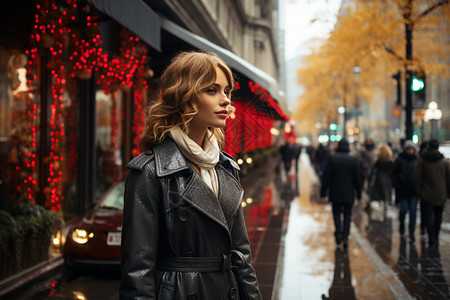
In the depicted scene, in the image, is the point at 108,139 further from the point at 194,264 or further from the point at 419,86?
the point at 194,264

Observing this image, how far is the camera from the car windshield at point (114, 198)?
26.5ft

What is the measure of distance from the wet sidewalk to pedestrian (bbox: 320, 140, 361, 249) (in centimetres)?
41

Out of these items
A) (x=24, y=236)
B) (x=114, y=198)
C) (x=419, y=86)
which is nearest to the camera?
(x=24, y=236)

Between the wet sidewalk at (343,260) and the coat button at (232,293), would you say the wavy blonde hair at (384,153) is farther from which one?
the coat button at (232,293)

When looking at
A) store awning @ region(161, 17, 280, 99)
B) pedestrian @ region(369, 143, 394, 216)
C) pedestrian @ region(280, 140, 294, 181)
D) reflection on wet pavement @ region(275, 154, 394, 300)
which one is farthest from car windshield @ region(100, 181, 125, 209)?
pedestrian @ region(280, 140, 294, 181)

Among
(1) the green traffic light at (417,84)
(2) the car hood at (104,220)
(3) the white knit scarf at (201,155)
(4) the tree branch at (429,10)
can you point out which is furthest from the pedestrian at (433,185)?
(3) the white knit scarf at (201,155)

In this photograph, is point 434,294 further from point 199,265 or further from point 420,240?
point 199,265

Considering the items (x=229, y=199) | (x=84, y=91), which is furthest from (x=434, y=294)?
(x=84, y=91)

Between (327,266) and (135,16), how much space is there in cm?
469

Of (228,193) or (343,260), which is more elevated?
(228,193)

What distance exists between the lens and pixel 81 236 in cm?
716

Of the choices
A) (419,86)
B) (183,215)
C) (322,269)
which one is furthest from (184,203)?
(419,86)

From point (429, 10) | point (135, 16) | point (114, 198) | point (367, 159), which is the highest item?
point (429, 10)

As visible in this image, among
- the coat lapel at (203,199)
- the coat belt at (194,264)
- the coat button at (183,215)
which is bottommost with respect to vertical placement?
the coat belt at (194,264)
